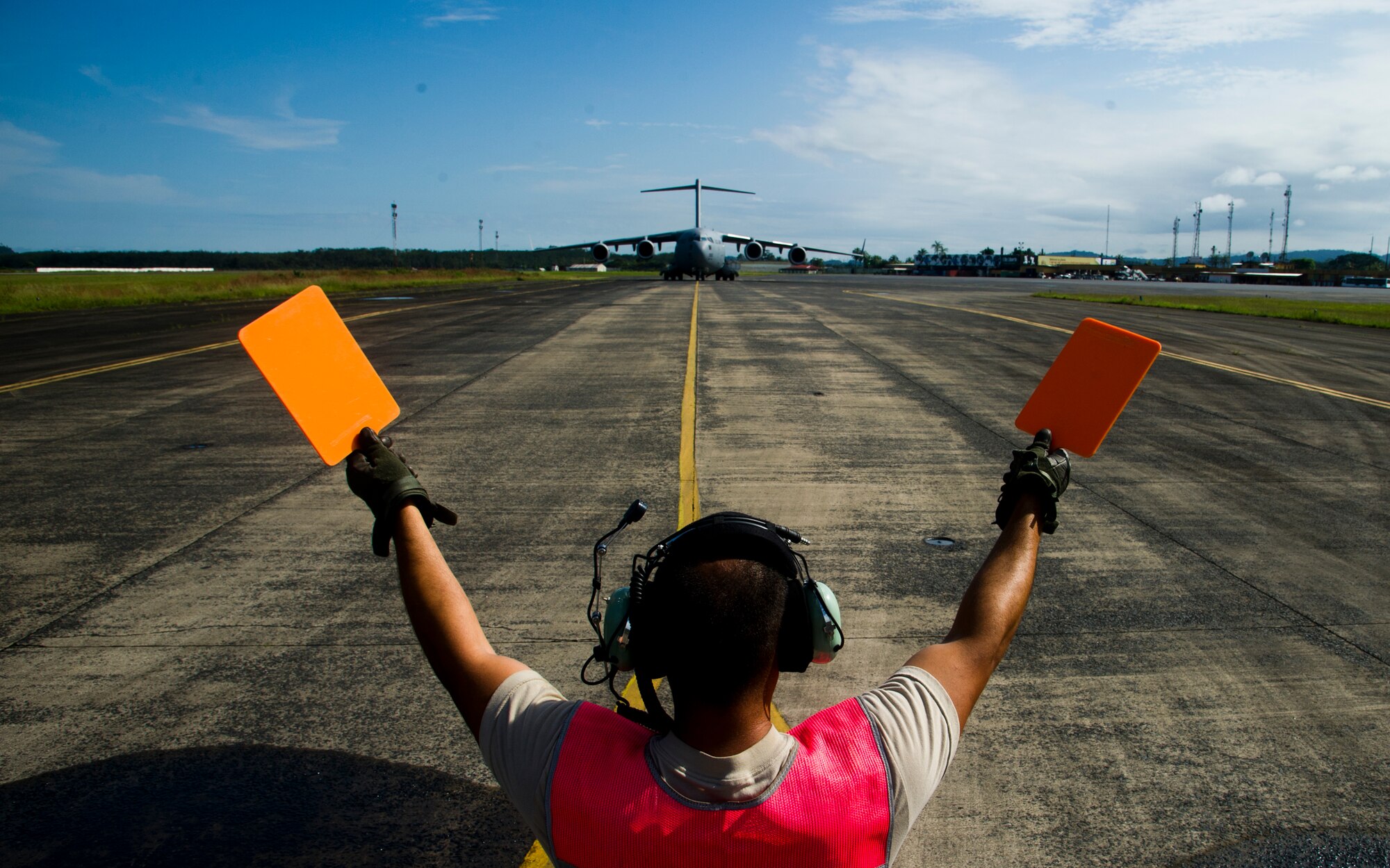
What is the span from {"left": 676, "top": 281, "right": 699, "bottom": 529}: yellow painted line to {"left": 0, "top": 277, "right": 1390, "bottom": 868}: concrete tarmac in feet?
0.40

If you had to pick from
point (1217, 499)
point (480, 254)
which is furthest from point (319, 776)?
point (480, 254)

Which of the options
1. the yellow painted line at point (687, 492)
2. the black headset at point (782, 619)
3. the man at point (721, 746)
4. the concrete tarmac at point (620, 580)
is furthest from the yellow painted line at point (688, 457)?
the man at point (721, 746)

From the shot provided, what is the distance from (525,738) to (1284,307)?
3808 cm

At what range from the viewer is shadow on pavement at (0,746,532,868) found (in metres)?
3.07

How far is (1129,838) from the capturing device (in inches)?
126

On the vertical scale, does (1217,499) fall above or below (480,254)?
below

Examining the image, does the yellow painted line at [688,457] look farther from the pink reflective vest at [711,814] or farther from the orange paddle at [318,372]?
the pink reflective vest at [711,814]

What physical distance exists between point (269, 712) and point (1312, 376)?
15.8 m

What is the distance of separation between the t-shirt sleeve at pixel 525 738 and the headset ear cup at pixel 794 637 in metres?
0.44

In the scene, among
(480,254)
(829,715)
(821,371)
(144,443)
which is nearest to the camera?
(829,715)

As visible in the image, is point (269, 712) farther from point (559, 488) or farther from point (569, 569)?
point (559, 488)

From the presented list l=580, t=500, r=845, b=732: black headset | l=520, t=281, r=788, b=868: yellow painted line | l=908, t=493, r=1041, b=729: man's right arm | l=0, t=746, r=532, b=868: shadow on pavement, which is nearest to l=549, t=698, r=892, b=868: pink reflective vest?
l=580, t=500, r=845, b=732: black headset

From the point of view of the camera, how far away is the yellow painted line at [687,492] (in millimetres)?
3082

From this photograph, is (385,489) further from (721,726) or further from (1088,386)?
(1088,386)
